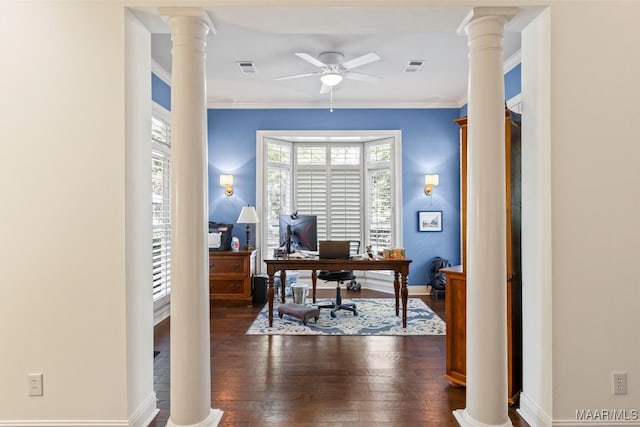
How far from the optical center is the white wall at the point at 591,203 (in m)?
2.18

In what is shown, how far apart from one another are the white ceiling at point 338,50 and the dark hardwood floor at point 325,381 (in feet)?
8.81

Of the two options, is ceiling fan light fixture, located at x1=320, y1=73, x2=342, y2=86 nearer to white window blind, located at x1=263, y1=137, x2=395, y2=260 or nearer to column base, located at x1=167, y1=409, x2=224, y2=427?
white window blind, located at x1=263, y1=137, x2=395, y2=260

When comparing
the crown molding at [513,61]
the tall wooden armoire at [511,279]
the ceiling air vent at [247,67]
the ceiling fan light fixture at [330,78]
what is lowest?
the tall wooden armoire at [511,279]

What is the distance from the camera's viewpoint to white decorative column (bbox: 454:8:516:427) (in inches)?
86.0

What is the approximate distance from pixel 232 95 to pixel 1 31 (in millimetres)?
3556

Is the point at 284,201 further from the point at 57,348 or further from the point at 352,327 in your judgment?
the point at 57,348

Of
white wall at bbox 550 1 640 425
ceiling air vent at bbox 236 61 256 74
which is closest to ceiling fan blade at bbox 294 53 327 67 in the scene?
ceiling air vent at bbox 236 61 256 74

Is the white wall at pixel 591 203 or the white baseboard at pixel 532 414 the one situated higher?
the white wall at pixel 591 203

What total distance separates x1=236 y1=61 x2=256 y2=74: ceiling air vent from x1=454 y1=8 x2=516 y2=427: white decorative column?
284 cm

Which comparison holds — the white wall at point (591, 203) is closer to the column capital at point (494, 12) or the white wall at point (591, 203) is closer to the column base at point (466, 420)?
the column capital at point (494, 12)

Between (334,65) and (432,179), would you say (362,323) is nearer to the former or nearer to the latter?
(432,179)

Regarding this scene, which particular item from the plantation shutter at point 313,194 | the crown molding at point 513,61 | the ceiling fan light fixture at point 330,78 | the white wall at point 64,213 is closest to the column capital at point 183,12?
the white wall at point 64,213

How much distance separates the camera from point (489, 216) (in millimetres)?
2193

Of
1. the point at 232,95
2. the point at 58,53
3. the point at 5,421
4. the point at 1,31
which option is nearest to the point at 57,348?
the point at 5,421
